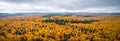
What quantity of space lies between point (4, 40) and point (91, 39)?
52591 millimetres

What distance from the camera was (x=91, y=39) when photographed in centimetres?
9538

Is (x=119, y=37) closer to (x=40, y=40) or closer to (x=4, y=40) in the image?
(x=40, y=40)

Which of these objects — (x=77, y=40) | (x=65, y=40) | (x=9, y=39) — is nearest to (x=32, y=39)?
(x=9, y=39)

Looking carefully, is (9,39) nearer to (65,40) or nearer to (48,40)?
(48,40)

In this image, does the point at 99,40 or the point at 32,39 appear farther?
the point at 32,39

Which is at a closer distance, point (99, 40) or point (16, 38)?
point (99, 40)

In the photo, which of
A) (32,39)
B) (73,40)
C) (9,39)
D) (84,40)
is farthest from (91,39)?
(9,39)

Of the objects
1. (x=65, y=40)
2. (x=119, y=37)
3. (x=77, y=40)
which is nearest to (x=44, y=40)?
(x=65, y=40)

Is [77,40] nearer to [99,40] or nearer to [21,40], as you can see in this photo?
[99,40]

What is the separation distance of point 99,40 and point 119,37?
12766 mm

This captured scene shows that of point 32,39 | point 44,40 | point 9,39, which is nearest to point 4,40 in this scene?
point 9,39

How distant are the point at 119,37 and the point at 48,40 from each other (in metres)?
42.8

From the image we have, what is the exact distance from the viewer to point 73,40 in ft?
316

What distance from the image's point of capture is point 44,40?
316 feet
